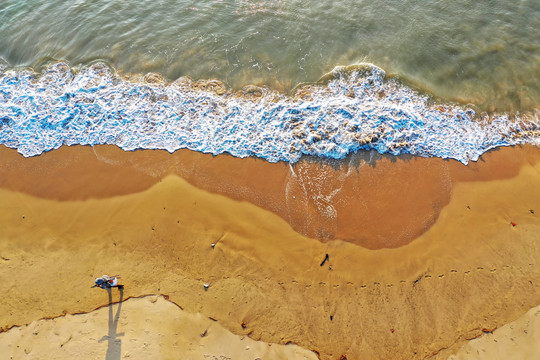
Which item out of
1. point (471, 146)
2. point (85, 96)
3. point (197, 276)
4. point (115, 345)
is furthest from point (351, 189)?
point (85, 96)

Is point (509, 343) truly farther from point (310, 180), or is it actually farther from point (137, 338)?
point (137, 338)

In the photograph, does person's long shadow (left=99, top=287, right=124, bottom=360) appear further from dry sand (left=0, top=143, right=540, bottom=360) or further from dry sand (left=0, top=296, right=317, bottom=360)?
dry sand (left=0, top=143, right=540, bottom=360)

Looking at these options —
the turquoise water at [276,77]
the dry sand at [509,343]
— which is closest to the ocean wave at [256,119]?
the turquoise water at [276,77]

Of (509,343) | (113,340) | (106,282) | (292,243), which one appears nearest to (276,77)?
(292,243)

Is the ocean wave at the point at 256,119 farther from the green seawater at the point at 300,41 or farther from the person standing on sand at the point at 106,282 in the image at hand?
the person standing on sand at the point at 106,282

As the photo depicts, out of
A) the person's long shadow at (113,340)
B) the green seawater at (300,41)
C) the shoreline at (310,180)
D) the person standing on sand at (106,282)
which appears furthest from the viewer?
the green seawater at (300,41)
